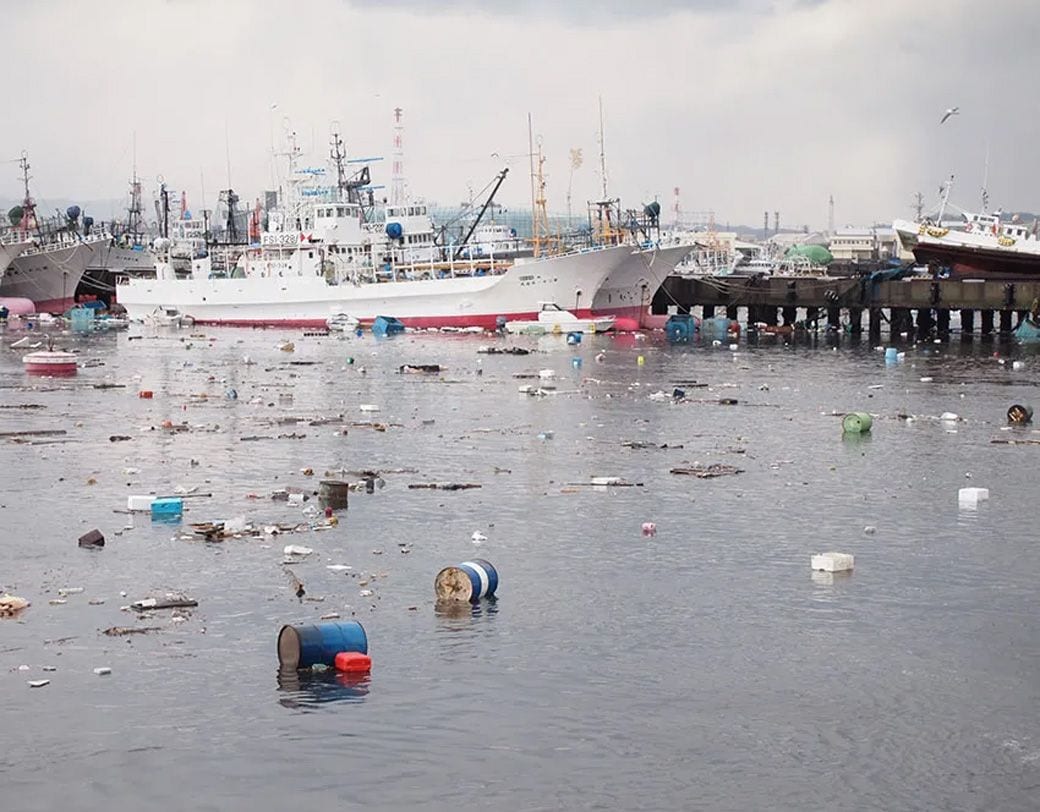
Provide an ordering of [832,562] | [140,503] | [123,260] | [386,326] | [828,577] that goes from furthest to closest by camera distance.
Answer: [123,260], [386,326], [140,503], [832,562], [828,577]

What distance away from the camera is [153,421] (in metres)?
29.5

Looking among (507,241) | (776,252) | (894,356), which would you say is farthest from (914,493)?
(776,252)

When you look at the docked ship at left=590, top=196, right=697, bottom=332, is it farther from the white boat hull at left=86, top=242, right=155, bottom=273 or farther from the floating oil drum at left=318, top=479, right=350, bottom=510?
the floating oil drum at left=318, top=479, right=350, bottom=510

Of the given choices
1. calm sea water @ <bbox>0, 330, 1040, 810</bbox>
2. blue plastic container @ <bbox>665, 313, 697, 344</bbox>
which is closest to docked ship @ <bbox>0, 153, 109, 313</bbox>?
blue plastic container @ <bbox>665, 313, 697, 344</bbox>

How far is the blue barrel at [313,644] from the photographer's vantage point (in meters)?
12.6

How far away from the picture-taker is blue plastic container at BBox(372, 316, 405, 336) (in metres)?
64.5

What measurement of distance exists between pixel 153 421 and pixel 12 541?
40.7 ft

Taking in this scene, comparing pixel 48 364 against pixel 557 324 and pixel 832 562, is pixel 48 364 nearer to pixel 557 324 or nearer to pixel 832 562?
pixel 557 324

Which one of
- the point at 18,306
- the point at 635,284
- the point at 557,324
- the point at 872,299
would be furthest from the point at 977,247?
the point at 18,306

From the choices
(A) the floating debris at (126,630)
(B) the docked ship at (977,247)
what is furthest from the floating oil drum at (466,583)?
(B) the docked ship at (977,247)

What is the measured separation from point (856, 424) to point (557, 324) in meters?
35.8

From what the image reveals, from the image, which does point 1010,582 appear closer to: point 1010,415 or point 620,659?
point 620,659

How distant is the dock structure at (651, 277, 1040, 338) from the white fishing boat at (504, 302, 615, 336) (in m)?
5.77

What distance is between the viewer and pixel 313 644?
41.4 feet
